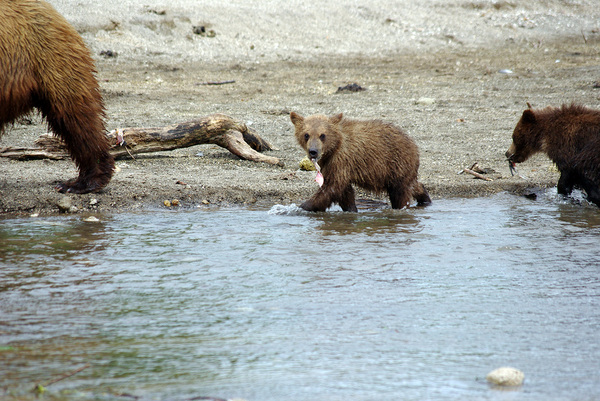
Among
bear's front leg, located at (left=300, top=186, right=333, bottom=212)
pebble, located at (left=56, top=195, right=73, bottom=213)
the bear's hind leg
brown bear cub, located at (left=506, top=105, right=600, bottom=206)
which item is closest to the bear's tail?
bear's front leg, located at (left=300, top=186, right=333, bottom=212)

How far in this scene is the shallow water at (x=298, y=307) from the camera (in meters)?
3.04

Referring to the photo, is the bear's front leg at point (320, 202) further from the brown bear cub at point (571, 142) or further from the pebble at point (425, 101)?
the pebble at point (425, 101)

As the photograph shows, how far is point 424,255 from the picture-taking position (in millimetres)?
5203

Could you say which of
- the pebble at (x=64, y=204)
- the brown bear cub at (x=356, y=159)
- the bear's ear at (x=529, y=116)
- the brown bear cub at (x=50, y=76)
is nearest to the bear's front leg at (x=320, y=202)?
the brown bear cub at (x=356, y=159)

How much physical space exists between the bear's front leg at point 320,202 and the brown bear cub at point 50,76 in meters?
2.07

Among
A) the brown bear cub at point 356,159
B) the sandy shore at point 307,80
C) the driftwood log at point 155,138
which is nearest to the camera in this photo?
the brown bear cub at point 356,159

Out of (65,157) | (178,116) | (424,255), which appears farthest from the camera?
(178,116)

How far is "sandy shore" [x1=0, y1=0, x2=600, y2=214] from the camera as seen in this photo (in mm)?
7785

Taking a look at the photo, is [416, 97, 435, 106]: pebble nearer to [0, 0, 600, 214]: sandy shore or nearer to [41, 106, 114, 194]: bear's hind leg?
[0, 0, 600, 214]: sandy shore

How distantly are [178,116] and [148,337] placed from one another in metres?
7.52

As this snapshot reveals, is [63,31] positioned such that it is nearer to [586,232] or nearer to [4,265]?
[4,265]

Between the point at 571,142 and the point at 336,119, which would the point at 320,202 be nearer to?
the point at 336,119

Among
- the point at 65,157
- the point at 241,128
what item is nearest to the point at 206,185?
the point at 241,128

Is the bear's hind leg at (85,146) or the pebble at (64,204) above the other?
the bear's hind leg at (85,146)
